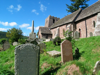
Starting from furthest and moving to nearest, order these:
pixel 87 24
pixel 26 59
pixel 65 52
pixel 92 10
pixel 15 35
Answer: pixel 15 35
pixel 87 24
pixel 92 10
pixel 65 52
pixel 26 59

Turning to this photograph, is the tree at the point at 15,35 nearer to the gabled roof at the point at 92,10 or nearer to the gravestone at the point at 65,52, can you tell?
the gabled roof at the point at 92,10

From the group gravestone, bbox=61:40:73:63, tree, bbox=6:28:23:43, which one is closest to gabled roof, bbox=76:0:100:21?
gravestone, bbox=61:40:73:63

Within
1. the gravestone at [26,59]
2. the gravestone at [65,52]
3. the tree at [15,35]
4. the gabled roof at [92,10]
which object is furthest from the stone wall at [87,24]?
the tree at [15,35]

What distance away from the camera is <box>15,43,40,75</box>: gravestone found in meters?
3.08

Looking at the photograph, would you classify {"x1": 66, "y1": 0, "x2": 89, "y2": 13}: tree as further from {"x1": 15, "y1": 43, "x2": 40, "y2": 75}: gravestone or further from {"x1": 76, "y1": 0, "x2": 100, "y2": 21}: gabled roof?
{"x1": 15, "y1": 43, "x2": 40, "y2": 75}: gravestone

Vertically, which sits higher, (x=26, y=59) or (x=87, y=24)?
(x=87, y=24)

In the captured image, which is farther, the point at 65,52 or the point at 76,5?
the point at 76,5

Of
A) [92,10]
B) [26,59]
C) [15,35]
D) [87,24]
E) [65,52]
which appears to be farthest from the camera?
[15,35]

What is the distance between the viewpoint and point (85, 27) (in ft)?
49.6

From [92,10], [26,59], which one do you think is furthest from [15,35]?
[26,59]

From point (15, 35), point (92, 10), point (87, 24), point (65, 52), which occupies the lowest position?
point (65, 52)

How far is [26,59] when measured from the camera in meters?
3.17

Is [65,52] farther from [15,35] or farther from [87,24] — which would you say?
[15,35]

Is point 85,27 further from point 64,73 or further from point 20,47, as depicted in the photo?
point 20,47
